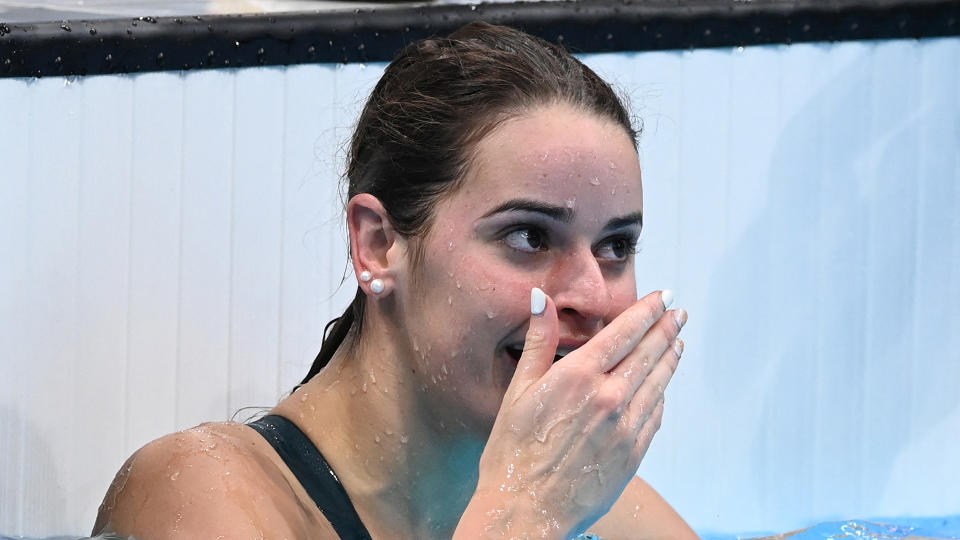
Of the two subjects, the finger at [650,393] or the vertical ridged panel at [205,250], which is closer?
the finger at [650,393]

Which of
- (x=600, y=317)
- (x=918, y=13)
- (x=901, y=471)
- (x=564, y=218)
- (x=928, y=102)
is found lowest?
(x=901, y=471)

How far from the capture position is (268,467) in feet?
5.40

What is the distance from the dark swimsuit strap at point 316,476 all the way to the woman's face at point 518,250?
22cm

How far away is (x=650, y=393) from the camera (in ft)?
5.10

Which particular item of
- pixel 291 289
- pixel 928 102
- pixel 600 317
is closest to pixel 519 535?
pixel 600 317

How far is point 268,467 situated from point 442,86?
0.64m

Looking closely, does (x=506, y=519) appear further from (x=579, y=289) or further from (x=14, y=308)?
(x=14, y=308)

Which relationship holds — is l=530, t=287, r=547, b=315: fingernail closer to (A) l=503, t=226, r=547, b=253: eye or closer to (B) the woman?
(B) the woman

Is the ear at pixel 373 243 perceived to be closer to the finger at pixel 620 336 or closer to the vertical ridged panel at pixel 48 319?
the finger at pixel 620 336

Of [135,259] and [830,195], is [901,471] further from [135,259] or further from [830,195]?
[135,259]

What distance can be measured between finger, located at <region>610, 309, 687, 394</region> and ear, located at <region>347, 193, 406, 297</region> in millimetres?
393

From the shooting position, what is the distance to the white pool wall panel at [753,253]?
2859mm

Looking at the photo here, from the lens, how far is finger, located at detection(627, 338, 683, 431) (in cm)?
153

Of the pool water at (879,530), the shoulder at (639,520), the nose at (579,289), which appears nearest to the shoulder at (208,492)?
the nose at (579,289)
